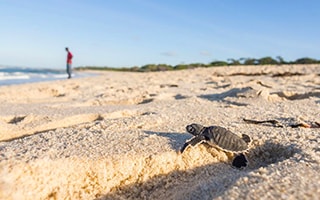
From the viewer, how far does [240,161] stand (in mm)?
2279

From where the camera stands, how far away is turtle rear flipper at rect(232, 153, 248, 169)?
88.7 inches

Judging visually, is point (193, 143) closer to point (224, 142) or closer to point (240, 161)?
point (224, 142)

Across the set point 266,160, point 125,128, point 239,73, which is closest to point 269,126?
point 266,160

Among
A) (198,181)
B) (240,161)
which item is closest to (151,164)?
(198,181)

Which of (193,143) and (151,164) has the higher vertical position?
(193,143)

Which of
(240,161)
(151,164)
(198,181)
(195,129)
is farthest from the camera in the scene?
(195,129)

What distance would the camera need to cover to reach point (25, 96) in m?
7.23

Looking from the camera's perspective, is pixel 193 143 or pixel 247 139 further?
pixel 247 139

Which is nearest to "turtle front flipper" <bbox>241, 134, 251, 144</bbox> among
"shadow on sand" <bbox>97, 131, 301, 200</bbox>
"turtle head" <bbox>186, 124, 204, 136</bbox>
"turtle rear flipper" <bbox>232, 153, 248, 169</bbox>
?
"shadow on sand" <bbox>97, 131, 301, 200</bbox>

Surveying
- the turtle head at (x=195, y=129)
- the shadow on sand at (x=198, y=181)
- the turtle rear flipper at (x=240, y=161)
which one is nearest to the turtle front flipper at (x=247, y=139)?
the shadow on sand at (x=198, y=181)

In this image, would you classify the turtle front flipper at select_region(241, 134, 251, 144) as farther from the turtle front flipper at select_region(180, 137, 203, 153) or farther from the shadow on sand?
the turtle front flipper at select_region(180, 137, 203, 153)

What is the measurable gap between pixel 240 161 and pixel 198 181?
1.30 ft

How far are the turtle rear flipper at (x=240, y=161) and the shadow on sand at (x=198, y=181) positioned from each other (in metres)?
0.04

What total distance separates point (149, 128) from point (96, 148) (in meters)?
0.83
